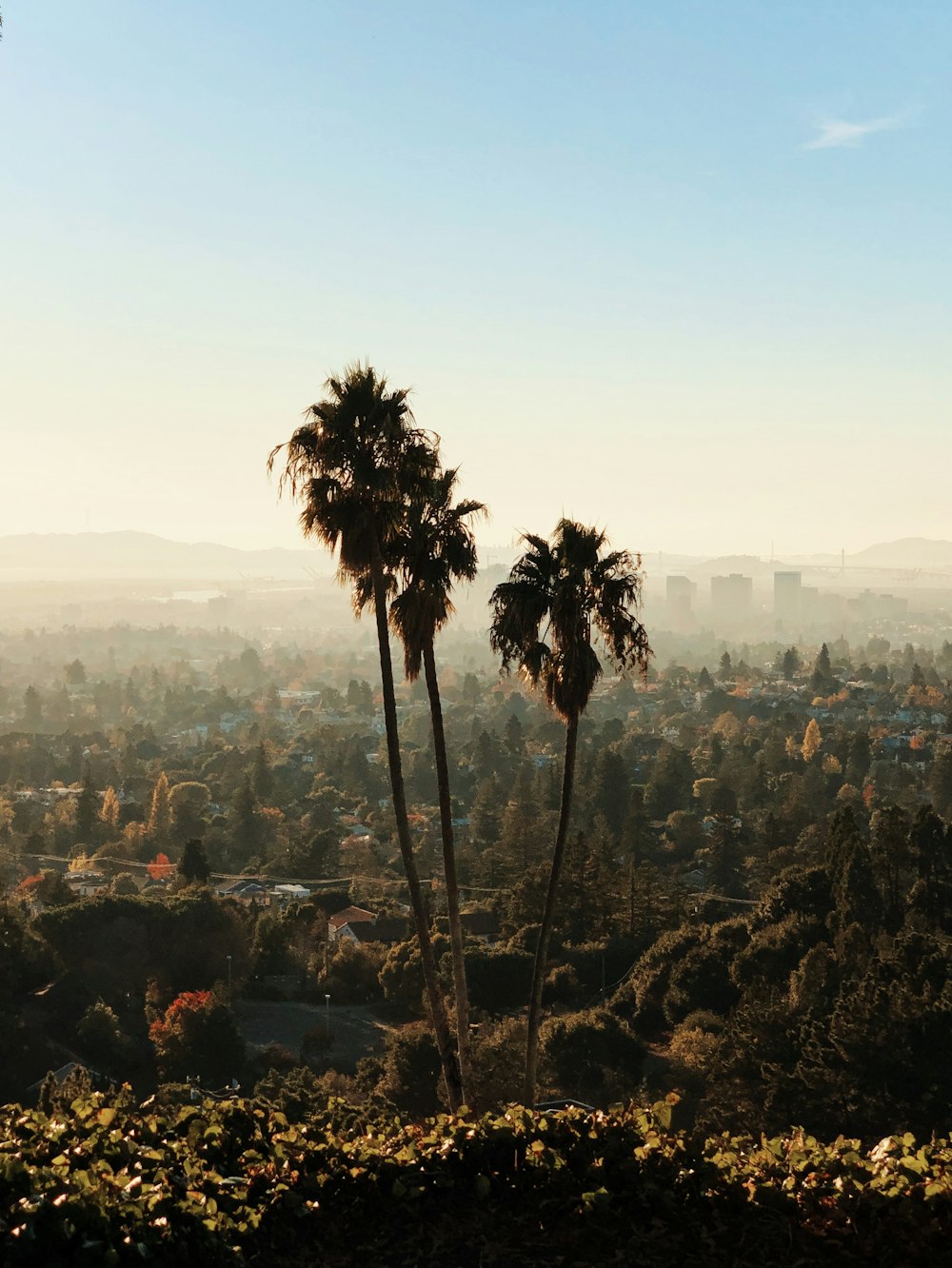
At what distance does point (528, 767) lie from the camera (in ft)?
219

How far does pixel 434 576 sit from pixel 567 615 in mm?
973

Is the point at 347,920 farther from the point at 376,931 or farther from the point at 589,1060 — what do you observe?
the point at 589,1060

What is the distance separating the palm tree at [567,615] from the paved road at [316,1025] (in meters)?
12.1

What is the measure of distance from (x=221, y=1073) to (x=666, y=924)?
1162 centimetres

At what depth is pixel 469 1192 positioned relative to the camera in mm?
5383

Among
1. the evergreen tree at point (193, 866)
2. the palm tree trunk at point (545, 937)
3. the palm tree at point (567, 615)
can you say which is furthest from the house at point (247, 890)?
the palm tree at point (567, 615)

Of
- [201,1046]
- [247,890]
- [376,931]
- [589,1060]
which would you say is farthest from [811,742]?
[201,1046]

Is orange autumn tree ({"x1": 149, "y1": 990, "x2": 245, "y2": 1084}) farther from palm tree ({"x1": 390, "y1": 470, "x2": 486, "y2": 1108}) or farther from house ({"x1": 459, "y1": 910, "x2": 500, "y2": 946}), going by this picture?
house ({"x1": 459, "y1": 910, "x2": 500, "y2": 946})

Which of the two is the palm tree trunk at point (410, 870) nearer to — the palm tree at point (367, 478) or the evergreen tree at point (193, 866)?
the palm tree at point (367, 478)

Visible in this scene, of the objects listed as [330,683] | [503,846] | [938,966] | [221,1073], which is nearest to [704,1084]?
[938,966]

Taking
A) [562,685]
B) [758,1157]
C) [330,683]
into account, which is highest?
[562,685]

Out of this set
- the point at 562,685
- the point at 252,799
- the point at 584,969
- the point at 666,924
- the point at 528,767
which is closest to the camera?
the point at 562,685

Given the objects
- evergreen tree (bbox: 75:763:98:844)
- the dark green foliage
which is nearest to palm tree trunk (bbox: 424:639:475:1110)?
the dark green foliage

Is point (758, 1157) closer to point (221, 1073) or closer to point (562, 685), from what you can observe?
point (562, 685)
